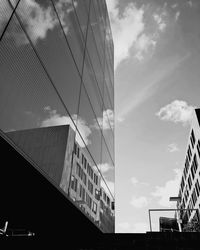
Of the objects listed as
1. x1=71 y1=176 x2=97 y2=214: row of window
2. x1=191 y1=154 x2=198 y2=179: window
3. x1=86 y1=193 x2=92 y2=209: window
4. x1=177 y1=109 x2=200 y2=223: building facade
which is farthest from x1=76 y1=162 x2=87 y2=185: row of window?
x1=191 y1=154 x2=198 y2=179: window

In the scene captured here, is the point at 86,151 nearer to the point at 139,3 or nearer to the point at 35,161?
the point at 35,161

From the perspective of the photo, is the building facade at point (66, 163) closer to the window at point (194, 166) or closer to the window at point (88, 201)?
the window at point (88, 201)

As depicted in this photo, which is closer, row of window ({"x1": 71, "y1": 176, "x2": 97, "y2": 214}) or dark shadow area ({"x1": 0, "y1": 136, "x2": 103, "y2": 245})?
dark shadow area ({"x1": 0, "y1": 136, "x2": 103, "y2": 245})

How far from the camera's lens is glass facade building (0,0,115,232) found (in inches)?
152

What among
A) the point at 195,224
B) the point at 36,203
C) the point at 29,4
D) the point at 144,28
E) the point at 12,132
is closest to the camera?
the point at 12,132

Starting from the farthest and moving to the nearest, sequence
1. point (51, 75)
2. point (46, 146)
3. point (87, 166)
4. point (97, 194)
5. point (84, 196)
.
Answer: point (97, 194) → point (87, 166) → point (84, 196) → point (51, 75) → point (46, 146)

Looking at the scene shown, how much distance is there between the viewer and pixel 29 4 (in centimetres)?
475

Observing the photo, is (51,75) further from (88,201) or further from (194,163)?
(194,163)

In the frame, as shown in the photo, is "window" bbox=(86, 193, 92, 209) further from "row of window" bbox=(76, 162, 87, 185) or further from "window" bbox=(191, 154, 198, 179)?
"window" bbox=(191, 154, 198, 179)

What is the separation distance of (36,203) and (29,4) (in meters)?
4.35

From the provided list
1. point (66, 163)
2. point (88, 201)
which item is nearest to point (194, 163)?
point (88, 201)

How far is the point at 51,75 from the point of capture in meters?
5.42

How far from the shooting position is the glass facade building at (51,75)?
12.6 feet

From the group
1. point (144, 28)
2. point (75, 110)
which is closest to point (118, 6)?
point (144, 28)
